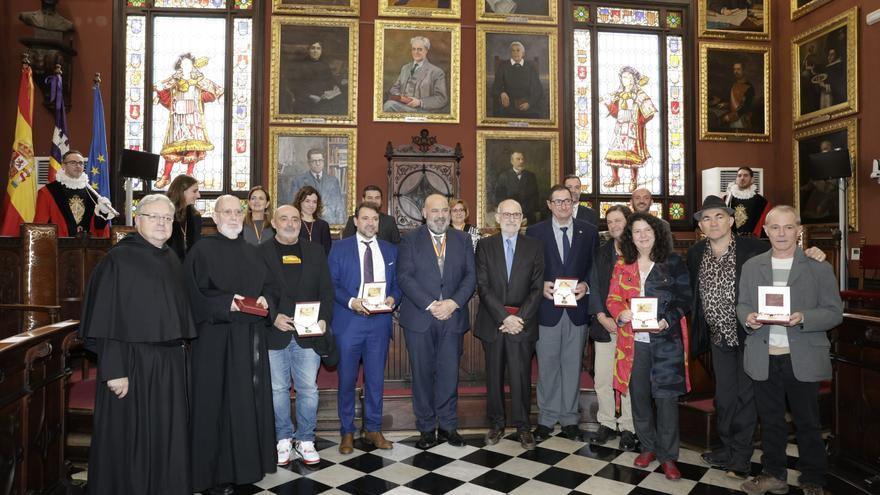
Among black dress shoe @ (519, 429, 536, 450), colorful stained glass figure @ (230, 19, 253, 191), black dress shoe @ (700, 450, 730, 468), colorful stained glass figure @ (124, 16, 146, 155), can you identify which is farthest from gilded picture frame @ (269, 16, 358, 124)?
black dress shoe @ (700, 450, 730, 468)

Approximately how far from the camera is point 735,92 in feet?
32.8

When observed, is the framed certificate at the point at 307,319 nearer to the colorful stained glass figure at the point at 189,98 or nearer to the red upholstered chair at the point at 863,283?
the colorful stained glass figure at the point at 189,98

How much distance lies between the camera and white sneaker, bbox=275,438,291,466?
4160 millimetres

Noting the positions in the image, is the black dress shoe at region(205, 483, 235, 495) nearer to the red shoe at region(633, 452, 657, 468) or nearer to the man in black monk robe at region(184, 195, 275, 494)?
the man in black monk robe at region(184, 195, 275, 494)

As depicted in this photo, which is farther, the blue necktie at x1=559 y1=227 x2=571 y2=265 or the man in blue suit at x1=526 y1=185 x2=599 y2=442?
the blue necktie at x1=559 y1=227 x2=571 y2=265

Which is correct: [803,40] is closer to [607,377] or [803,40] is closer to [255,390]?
[607,377]

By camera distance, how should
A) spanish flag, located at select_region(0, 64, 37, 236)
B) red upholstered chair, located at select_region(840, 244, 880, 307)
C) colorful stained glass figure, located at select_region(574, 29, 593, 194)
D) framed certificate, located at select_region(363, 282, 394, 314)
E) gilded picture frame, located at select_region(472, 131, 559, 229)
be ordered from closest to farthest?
framed certificate, located at select_region(363, 282, 394, 314) < spanish flag, located at select_region(0, 64, 37, 236) < red upholstered chair, located at select_region(840, 244, 880, 307) < gilded picture frame, located at select_region(472, 131, 559, 229) < colorful stained glass figure, located at select_region(574, 29, 593, 194)

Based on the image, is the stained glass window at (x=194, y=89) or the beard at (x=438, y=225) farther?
the stained glass window at (x=194, y=89)

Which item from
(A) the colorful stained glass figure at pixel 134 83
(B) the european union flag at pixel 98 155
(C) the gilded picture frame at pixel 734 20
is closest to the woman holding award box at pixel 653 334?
(B) the european union flag at pixel 98 155

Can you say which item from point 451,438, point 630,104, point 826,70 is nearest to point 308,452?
point 451,438

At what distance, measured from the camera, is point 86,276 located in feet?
18.7

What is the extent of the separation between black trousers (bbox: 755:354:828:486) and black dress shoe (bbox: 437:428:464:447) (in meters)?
2.14

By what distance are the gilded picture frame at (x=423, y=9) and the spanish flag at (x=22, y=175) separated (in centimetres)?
523

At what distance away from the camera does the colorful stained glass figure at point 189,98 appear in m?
8.98
